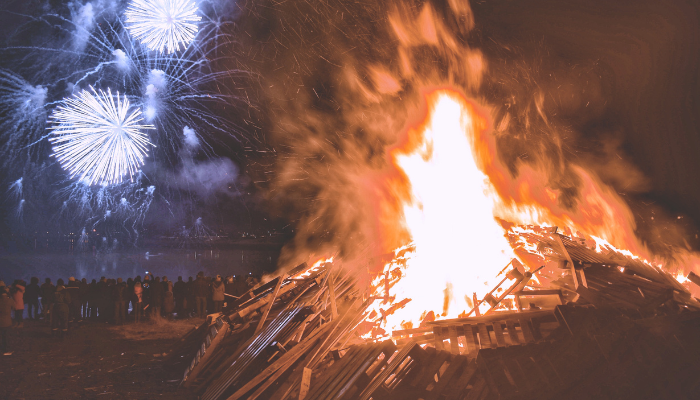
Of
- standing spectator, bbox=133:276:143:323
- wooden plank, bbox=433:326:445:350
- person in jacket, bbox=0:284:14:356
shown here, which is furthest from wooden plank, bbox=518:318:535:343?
standing spectator, bbox=133:276:143:323

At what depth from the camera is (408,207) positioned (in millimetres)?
10492

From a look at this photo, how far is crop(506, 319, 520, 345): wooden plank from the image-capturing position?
608 centimetres

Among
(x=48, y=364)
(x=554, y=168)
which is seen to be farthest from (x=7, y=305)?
(x=554, y=168)

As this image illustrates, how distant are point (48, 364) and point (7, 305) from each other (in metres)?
2.16

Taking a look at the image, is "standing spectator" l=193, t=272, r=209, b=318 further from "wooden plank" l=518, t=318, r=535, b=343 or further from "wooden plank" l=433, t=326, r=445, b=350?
"wooden plank" l=518, t=318, r=535, b=343

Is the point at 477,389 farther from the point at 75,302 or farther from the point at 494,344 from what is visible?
the point at 75,302

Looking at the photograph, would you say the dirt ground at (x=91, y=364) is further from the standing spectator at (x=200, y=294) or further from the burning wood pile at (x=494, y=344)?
the standing spectator at (x=200, y=294)

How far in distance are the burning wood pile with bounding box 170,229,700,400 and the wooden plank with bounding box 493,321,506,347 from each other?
5 cm

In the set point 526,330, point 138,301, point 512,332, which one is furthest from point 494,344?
point 138,301

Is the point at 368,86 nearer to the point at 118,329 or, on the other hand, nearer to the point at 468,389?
the point at 468,389

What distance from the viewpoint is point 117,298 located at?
42.4 ft

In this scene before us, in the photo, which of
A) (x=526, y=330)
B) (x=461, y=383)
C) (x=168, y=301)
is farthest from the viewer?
(x=168, y=301)

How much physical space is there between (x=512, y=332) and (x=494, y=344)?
328 millimetres

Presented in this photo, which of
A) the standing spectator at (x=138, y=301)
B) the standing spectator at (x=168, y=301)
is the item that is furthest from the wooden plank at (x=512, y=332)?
the standing spectator at (x=138, y=301)
